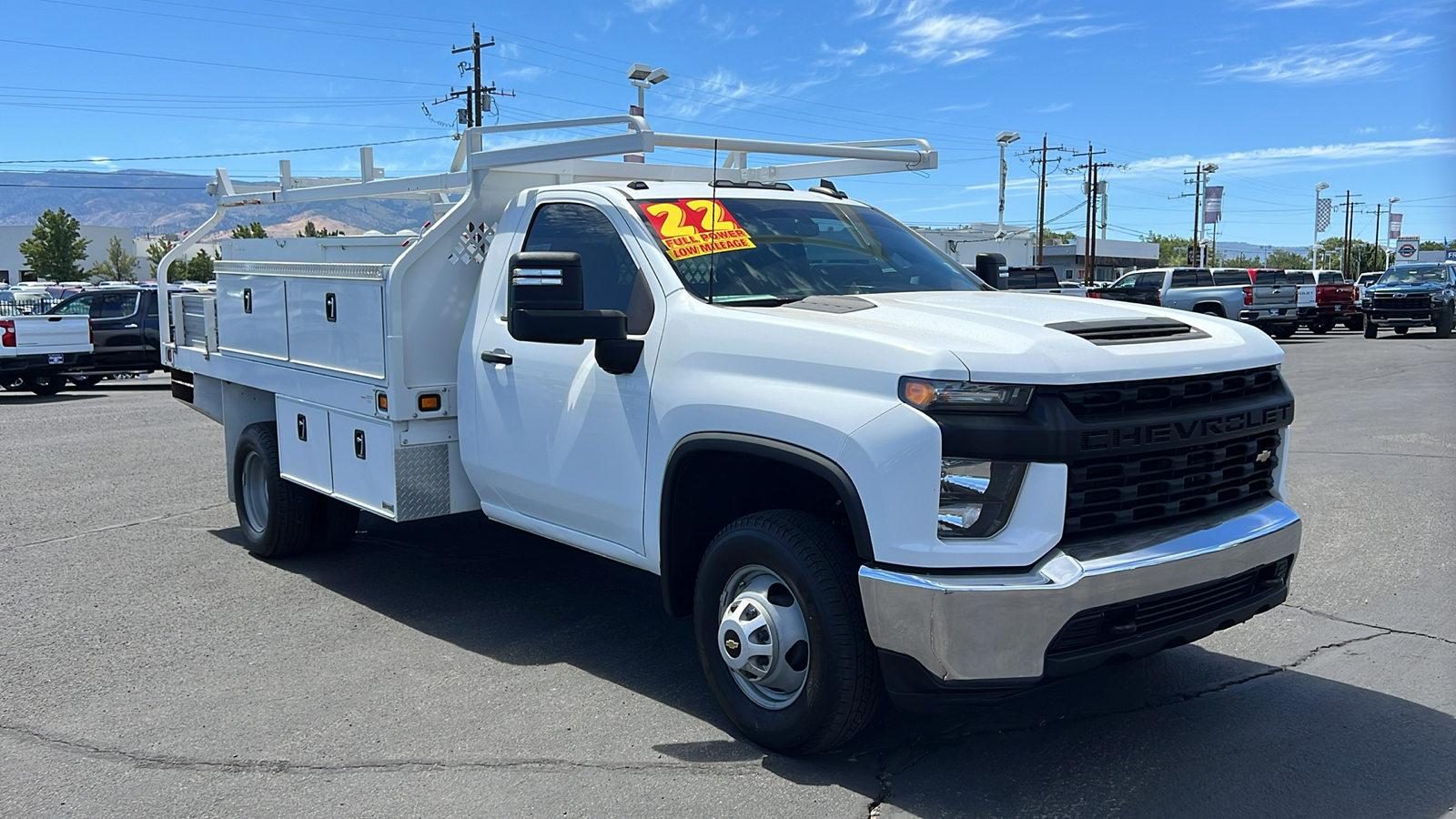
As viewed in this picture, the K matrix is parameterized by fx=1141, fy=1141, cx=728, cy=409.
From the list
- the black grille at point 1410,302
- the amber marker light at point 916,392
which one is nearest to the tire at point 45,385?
the amber marker light at point 916,392

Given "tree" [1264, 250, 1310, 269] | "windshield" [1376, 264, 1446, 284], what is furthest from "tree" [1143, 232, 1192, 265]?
"windshield" [1376, 264, 1446, 284]

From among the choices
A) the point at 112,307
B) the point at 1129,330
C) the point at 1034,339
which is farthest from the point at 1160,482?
the point at 112,307

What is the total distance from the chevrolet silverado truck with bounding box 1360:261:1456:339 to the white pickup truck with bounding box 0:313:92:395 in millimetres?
29527

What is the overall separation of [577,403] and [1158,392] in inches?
89.8

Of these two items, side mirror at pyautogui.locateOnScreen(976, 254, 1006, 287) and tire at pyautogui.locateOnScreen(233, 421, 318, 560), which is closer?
side mirror at pyautogui.locateOnScreen(976, 254, 1006, 287)

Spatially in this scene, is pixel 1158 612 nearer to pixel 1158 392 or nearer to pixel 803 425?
pixel 1158 392

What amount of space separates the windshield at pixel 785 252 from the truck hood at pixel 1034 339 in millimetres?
333

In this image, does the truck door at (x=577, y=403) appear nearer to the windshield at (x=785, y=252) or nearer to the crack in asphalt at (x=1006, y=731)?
the windshield at (x=785, y=252)

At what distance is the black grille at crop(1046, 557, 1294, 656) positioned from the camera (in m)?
3.46

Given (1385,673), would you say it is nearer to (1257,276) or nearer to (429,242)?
(429,242)

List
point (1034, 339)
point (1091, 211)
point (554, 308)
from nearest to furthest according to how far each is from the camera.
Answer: point (1034, 339) → point (554, 308) → point (1091, 211)

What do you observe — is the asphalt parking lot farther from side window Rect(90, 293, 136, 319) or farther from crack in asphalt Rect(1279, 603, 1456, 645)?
side window Rect(90, 293, 136, 319)

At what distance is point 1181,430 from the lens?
369cm

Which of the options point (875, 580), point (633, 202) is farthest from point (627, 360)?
point (875, 580)
